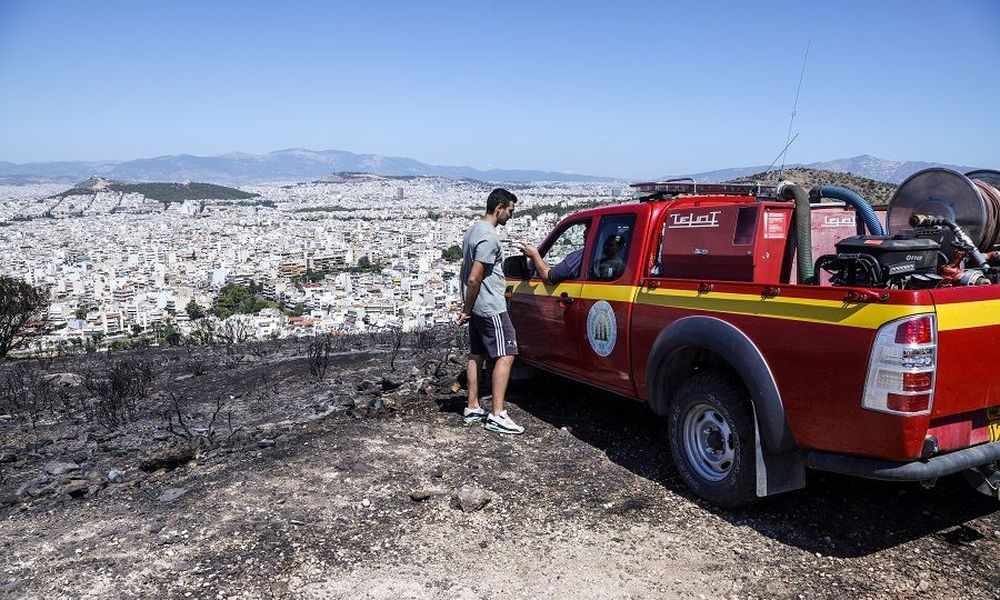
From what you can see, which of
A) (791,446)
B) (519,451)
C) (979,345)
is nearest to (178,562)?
(519,451)

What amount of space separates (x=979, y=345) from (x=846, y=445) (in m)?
0.73

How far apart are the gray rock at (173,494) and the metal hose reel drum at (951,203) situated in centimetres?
471

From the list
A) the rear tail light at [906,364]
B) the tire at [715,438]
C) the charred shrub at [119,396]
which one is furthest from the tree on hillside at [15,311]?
the rear tail light at [906,364]

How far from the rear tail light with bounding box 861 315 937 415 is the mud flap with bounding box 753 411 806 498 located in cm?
71

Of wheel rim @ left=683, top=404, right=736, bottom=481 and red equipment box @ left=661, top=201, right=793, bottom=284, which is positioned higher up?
red equipment box @ left=661, top=201, right=793, bottom=284

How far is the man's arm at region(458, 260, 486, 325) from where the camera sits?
5160 millimetres

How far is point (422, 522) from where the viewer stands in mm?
3840

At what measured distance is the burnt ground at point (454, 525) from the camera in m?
3.20

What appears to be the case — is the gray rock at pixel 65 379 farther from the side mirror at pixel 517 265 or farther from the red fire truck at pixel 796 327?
the red fire truck at pixel 796 327

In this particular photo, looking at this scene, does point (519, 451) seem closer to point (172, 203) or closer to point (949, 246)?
point (949, 246)

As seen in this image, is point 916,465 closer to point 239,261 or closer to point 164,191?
point 239,261

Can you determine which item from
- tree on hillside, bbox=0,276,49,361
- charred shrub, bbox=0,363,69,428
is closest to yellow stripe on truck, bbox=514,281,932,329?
charred shrub, bbox=0,363,69,428

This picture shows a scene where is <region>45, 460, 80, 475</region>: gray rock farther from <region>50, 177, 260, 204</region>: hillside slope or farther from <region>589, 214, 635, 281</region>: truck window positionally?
<region>50, 177, 260, 204</region>: hillside slope

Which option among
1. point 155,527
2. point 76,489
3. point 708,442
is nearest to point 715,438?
point 708,442
